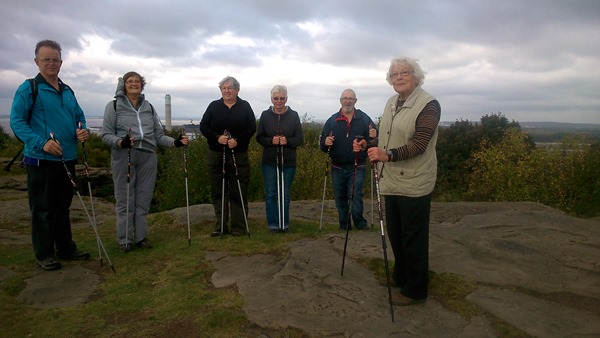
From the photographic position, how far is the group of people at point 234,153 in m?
3.92

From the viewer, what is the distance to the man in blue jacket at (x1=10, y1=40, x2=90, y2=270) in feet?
16.0

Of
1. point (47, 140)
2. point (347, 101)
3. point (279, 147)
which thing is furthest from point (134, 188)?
point (347, 101)

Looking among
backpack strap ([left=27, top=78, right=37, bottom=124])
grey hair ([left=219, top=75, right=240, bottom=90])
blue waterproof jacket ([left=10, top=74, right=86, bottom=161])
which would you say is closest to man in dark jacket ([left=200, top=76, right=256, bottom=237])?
grey hair ([left=219, top=75, right=240, bottom=90])

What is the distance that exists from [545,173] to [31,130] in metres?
17.3

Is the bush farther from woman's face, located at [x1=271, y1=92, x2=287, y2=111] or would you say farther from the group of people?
woman's face, located at [x1=271, y1=92, x2=287, y2=111]

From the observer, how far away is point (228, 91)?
20.2 ft

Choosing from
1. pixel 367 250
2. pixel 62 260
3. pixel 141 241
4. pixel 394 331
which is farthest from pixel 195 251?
pixel 394 331

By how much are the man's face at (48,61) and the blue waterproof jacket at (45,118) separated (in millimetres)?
100

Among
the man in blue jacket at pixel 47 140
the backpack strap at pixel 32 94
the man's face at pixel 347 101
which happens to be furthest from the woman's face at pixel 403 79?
the backpack strap at pixel 32 94

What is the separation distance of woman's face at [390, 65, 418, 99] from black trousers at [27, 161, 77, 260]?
3881 millimetres

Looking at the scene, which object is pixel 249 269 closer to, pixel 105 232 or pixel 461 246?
pixel 461 246

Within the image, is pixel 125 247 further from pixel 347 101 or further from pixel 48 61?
pixel 347 101

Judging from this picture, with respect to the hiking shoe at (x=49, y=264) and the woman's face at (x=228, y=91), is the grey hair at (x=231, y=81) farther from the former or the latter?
the hiking shoe at (x=49, y=264)

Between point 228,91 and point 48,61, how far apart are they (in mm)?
2175
